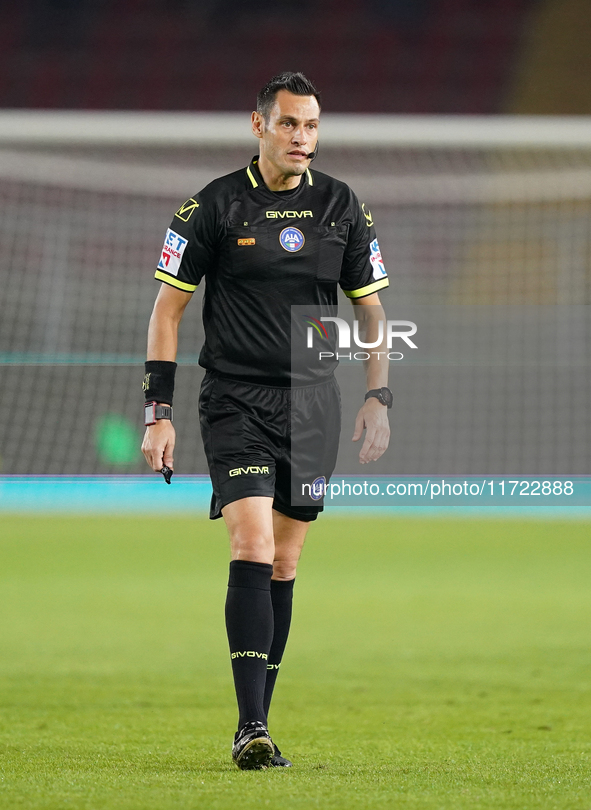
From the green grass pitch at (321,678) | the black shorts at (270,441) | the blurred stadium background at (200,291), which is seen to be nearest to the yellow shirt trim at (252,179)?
the black shorts at (270,441)

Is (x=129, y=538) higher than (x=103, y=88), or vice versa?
(x=103, y=88)

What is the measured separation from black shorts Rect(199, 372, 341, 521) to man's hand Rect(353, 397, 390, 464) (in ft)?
0.35

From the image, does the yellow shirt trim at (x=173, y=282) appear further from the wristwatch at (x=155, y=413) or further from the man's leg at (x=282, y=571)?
the man's leg at (x=282, y=571)

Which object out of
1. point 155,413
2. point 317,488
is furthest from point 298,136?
point 317,488

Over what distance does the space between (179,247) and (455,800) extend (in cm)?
192

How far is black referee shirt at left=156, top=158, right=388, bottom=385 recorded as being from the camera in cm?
371

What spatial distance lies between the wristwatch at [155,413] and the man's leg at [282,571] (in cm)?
50

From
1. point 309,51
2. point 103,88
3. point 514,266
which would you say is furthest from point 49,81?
point 514,266

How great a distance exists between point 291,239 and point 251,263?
164 millimetres

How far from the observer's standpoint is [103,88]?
18562 millimetres

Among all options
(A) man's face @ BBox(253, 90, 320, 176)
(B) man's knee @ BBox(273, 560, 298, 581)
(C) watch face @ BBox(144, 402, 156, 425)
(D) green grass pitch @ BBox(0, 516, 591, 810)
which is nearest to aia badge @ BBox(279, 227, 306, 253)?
(A) man's face @ BBox(253, 90, 320, 176)

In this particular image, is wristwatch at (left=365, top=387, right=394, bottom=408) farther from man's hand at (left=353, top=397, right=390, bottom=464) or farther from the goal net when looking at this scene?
the goal net

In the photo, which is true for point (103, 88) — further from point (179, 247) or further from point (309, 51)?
point (179, 247)

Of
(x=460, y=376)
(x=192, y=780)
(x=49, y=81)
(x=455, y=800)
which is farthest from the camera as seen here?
(x=49, y=81)
